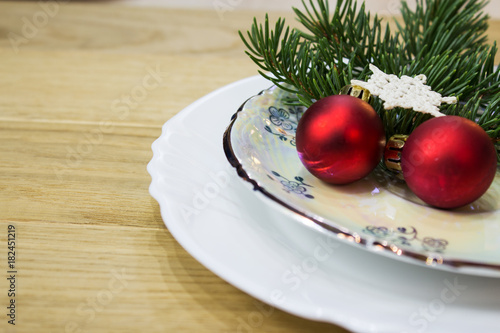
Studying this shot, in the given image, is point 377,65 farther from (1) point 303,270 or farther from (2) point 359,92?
(1) point 303,270

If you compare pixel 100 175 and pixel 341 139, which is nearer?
pixel 341 139

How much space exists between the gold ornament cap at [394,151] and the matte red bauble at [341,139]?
0.04 ft

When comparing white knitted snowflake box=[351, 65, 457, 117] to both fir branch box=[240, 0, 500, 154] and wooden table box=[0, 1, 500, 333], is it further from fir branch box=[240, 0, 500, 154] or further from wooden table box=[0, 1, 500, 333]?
wooden table box=[0, 1, 500, 333]

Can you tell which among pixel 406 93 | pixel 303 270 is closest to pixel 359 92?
pixel 406 93

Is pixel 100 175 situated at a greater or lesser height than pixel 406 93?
lesser

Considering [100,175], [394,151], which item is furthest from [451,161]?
[100,175]

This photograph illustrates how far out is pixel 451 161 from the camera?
307 mm

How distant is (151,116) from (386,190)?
32cm

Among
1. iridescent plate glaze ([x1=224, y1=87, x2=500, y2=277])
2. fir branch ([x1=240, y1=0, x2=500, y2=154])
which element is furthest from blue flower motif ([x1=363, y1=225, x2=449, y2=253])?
fir branch ([x1=240, y1=0, x2=500, y2=154])

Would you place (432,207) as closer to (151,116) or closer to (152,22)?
(151,116)

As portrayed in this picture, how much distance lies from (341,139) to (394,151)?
5 cm

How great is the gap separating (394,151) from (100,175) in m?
0.27

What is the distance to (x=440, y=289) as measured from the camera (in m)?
0.29

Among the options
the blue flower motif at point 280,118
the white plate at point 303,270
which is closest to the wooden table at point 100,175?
Answer: the white plate at point 303,270
